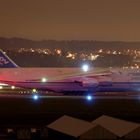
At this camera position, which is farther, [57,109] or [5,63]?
[5,63]

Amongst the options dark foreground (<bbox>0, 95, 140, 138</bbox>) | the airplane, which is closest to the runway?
dark foreground (<bbox>0, 95, 140, 138</bbox>)

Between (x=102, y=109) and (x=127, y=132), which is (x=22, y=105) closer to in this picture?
(x=102, y=109)

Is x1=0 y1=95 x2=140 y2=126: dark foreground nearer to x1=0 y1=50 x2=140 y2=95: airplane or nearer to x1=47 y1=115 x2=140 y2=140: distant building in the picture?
x1=47 y1=115 x2=140 y2=140: distant building

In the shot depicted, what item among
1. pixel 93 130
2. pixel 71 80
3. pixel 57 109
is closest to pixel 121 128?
pixel 93 130

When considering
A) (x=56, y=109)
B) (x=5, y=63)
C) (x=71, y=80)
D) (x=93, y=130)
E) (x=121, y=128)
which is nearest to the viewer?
(x=93, y=130)

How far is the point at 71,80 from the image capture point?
70.6 meters

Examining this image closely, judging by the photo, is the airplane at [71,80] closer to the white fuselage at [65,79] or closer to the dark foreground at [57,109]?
the white fuselage at [65,79]

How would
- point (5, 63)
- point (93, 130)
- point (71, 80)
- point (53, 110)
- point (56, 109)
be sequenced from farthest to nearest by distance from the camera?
1. point (5, 63)
2. point (71, 80)
3. point (56, 109)
4. point (53, 110)
5. point (93, 130)

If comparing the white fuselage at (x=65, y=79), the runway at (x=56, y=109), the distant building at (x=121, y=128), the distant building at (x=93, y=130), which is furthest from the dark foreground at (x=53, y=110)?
the white fuselage at (x=65, y=79)

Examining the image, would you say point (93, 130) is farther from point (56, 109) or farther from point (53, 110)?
point (56, 109)

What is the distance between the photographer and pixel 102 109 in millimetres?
44656

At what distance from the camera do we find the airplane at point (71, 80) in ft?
229

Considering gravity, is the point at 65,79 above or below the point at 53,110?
→ above

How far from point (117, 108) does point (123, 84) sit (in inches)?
967
